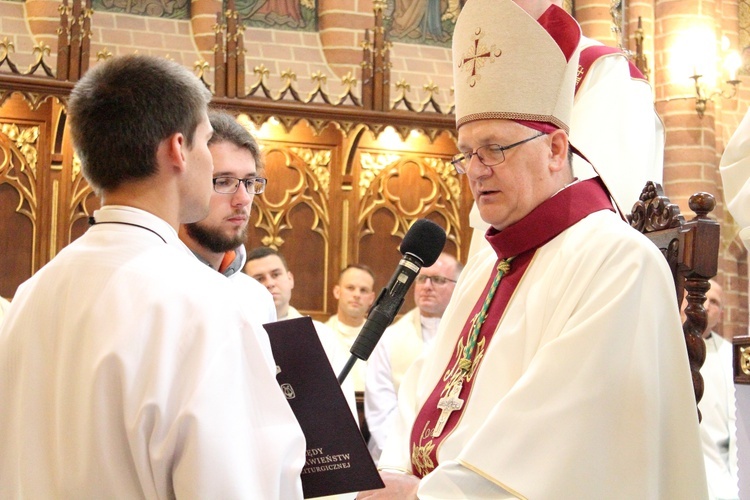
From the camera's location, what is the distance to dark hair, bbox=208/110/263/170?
337 cm

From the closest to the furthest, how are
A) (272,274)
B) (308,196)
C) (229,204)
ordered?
(229,204) → (272,274) → (308,196)

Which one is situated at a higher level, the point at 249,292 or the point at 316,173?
the point at 316,173

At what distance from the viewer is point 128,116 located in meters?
2.04

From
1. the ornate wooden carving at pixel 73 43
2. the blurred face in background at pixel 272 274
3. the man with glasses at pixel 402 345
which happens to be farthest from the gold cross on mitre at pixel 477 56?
the ornate wooden carving at pixel 73 43

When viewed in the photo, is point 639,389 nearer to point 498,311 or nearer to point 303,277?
point 498,311

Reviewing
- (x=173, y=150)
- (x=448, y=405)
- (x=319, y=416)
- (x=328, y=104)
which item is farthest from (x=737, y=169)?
(x=328, y=104)

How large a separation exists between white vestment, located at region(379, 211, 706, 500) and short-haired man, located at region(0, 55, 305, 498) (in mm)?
552

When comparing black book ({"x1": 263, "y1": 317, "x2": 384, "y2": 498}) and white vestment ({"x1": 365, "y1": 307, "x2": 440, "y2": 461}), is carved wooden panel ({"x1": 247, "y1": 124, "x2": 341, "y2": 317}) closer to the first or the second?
white vestment ({"x1": 365, "y1": 307, "x2": 440, "y2": 461})

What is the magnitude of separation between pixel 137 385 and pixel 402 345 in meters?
5.71

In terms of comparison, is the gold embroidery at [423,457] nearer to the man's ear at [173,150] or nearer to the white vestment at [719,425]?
the man's ear at [173,150]

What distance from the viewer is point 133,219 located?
6.61 ft

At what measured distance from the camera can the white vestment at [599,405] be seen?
7.46ft

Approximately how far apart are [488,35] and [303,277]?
6689 mm

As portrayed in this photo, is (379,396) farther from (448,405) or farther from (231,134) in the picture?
(448,405)
